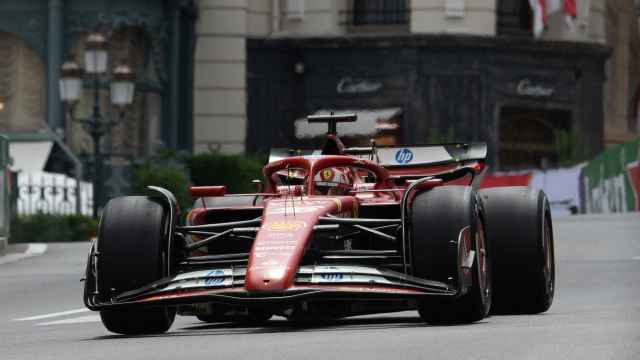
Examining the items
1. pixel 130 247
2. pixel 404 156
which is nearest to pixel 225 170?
pixel 404 156

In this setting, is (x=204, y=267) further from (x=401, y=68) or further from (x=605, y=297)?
(x=401, y=68)

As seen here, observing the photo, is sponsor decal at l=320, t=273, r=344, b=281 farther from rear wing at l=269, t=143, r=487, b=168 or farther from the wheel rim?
rear wing at l=269, t=143, r=487, b=168

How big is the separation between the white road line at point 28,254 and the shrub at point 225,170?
13.6 meters

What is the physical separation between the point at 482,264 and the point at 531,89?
3449 cm

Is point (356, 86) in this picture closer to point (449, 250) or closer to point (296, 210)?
point (296, 210)

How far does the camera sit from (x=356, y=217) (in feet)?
42.6

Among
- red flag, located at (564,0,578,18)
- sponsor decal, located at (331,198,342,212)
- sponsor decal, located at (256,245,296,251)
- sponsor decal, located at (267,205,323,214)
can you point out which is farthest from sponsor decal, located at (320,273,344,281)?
red flag, located at (564,0,578,18)

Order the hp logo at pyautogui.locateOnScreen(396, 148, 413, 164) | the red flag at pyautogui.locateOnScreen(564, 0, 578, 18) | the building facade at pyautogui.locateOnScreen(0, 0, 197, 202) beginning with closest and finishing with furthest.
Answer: the hp logo at pyautogui.locateOnScreen(396, 148, 413, 164)
the building facade at pyautogui.locateOnScreen(0, 0, 197, 202)
the red flag at pyautogui.locateOnScreen(564, 0, 578, 18)

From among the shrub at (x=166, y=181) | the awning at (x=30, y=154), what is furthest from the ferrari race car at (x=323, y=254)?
the awning at (x=30, y=154)

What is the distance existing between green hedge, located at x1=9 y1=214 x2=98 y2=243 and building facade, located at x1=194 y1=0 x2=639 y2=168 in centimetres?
1375

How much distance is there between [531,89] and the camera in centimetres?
4662

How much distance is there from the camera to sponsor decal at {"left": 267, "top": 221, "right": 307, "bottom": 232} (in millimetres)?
11833

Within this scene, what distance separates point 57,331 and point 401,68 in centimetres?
3215

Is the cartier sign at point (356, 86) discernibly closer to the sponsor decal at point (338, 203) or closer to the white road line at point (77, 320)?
the white road line at point (77, 320)
